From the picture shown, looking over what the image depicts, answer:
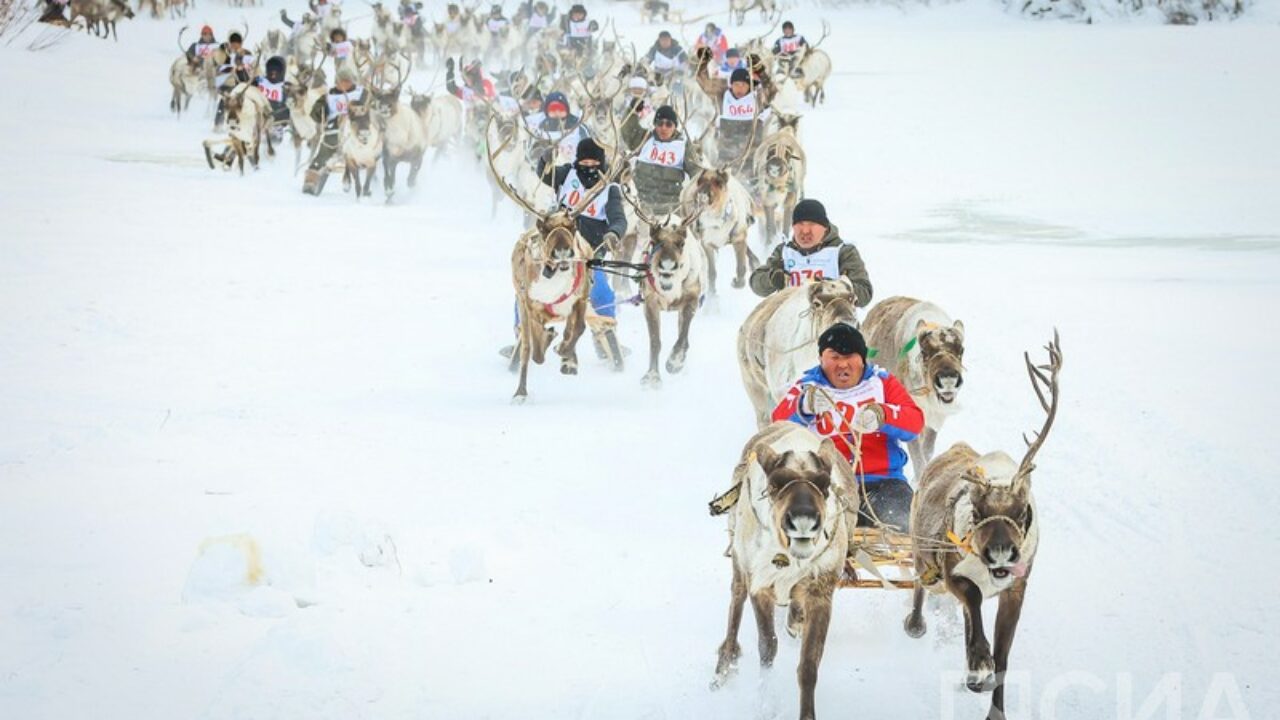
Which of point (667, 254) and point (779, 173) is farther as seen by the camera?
point (779, 173)

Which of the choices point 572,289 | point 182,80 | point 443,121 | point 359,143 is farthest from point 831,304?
point 182,80

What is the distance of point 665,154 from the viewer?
13.1 meters

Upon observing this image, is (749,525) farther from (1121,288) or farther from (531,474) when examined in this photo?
(1121,288)

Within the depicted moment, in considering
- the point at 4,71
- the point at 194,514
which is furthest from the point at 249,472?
the point at 4,71

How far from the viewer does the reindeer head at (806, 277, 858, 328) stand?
23.3 ft

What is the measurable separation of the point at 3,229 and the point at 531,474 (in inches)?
354

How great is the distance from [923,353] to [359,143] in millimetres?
14020

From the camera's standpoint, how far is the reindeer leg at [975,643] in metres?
4.91

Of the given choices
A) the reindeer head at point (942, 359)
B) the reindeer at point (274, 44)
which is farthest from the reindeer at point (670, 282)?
the reindeer at point (274, 44)

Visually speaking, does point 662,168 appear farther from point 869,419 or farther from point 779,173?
point 869,419

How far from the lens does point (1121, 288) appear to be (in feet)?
42.2

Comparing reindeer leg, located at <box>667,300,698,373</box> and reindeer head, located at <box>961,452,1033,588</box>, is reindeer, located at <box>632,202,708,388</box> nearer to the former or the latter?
reindeer leg, located at <box>667,300,698,373</box>

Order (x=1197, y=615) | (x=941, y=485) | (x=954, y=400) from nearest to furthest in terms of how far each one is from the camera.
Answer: (x=941, y=485) < (x=1197, y=615) < (x=954, y=400)

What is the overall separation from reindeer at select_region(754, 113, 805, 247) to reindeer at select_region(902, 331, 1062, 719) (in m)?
9.09
